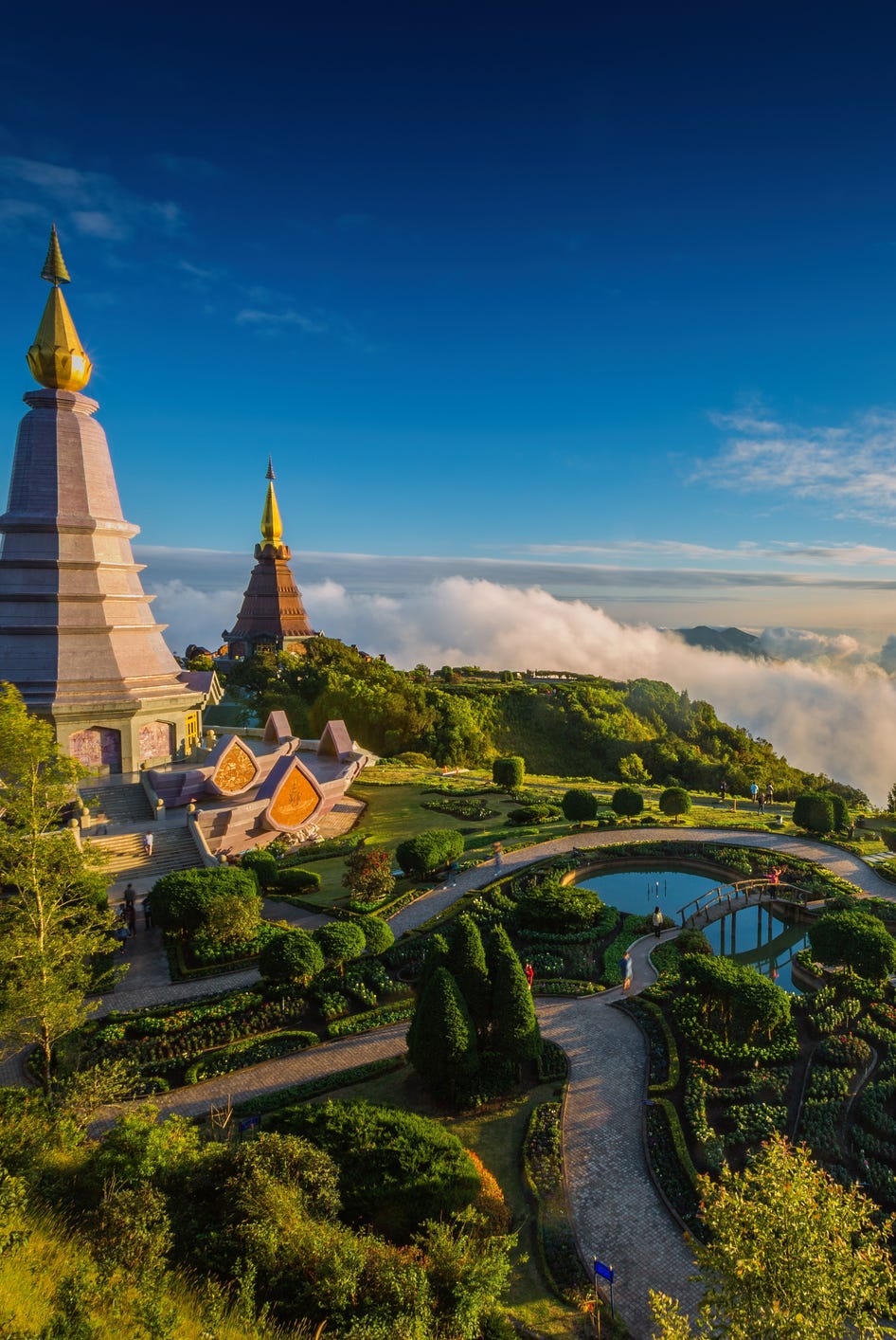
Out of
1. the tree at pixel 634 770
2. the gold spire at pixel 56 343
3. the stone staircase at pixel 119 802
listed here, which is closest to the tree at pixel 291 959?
the stone staircase at pixel 119 802

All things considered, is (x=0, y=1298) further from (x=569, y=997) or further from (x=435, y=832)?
(x=435, y=832)

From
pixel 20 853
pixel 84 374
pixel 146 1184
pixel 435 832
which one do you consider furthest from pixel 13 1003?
pixel 84 374

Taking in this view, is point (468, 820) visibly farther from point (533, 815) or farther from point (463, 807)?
point (533, 815)

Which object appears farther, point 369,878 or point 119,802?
point 119,802

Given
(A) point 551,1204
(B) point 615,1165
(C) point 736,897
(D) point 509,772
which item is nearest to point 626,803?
(D) point 509,772

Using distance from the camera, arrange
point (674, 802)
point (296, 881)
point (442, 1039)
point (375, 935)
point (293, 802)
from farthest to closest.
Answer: point (674, 802)
point (293, 802)
point (296, 881)
point (375, 935)
point (442, 1039)

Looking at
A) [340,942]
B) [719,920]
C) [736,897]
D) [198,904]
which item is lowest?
[719,920]
